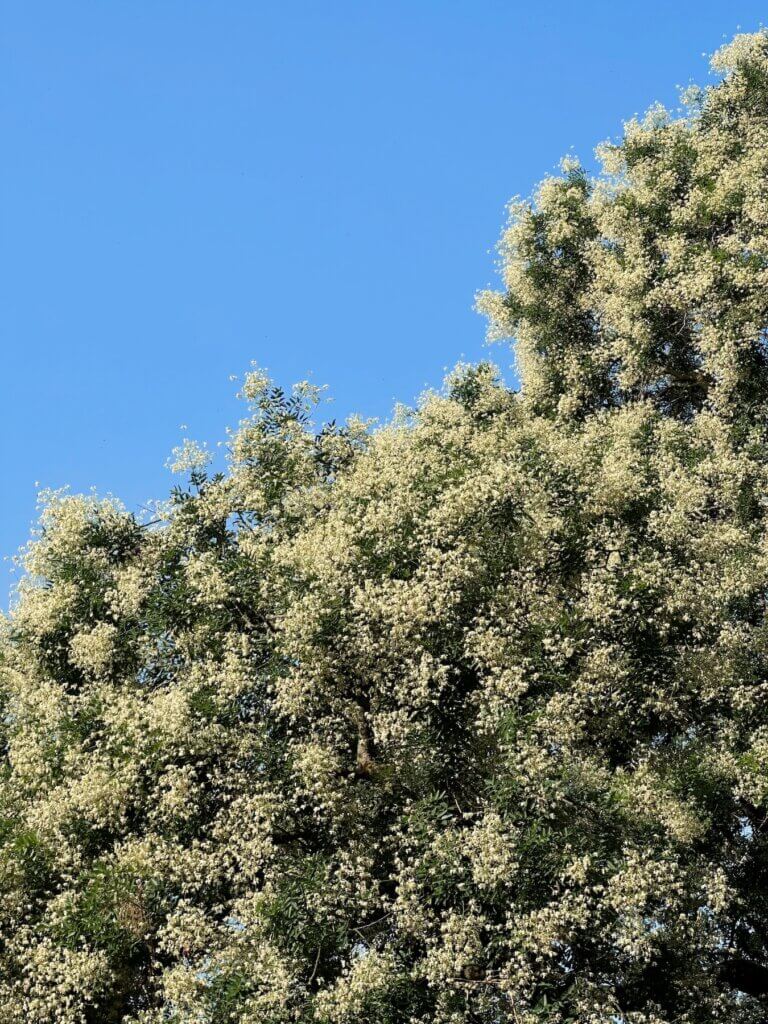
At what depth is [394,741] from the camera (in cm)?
1716

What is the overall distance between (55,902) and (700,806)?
10669 mm

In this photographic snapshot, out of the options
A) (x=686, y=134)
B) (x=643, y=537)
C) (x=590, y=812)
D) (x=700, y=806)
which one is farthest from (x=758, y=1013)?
(x=686, y=134)

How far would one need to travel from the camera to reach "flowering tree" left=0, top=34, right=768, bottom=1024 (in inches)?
594

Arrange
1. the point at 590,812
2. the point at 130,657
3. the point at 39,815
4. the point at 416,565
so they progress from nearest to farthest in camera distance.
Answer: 1. the point at 590,812
2. the point at 39,815
3. the point at 416,565
4. the point at 130,657

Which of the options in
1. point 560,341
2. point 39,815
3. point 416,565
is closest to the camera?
point 39,815

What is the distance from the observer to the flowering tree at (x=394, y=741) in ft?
49.5

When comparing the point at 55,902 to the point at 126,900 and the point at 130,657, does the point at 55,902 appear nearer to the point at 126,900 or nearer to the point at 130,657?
the point at 126,900

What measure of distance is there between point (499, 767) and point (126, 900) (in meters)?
5.83

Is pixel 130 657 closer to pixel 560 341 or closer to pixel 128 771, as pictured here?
pixel 128 771

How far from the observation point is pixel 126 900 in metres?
16.0

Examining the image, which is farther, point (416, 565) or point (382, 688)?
point (416, 565)

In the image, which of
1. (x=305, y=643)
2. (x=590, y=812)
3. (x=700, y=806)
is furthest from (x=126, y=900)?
(x=700, y=806)

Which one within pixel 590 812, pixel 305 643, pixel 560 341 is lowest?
pixel 590 812

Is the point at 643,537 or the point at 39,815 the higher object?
the point at 643,537
